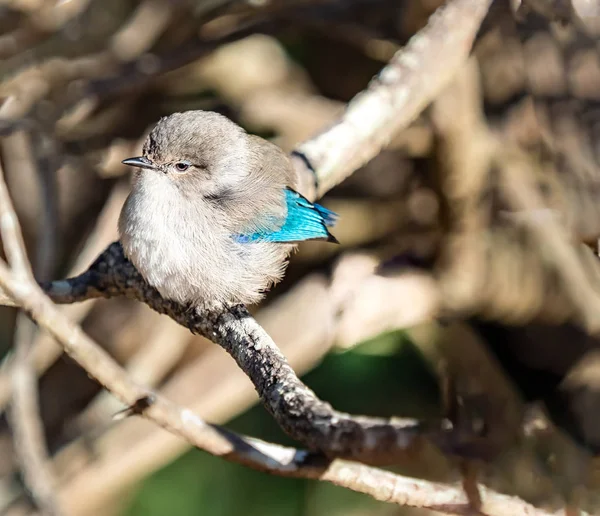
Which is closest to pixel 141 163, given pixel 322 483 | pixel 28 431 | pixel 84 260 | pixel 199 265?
pixel 199 265

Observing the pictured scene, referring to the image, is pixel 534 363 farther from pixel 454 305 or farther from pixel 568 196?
pixel 568 196

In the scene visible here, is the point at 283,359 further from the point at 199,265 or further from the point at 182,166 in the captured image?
the point at 182,166

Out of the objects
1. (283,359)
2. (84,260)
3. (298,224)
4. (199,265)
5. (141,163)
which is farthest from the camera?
(84,260)

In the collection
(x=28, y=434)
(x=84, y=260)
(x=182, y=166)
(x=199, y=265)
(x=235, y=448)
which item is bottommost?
(x=28, y=434)

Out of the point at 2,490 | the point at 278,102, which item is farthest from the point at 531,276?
the point at 2,490

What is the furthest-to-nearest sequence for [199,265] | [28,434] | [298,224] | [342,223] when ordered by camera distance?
[342,223] < [28,434] < [298,224] < [199,265]

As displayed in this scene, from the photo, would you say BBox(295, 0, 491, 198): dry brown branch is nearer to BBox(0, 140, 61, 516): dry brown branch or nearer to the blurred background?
the blurred background

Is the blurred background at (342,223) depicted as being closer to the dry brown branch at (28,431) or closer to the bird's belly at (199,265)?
the dry brown branch at (28,431)

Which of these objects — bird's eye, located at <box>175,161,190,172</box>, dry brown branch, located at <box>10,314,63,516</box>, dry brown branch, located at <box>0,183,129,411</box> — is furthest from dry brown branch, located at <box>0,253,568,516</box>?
dry brown branch, located at <box>0,183,129,411</box>
